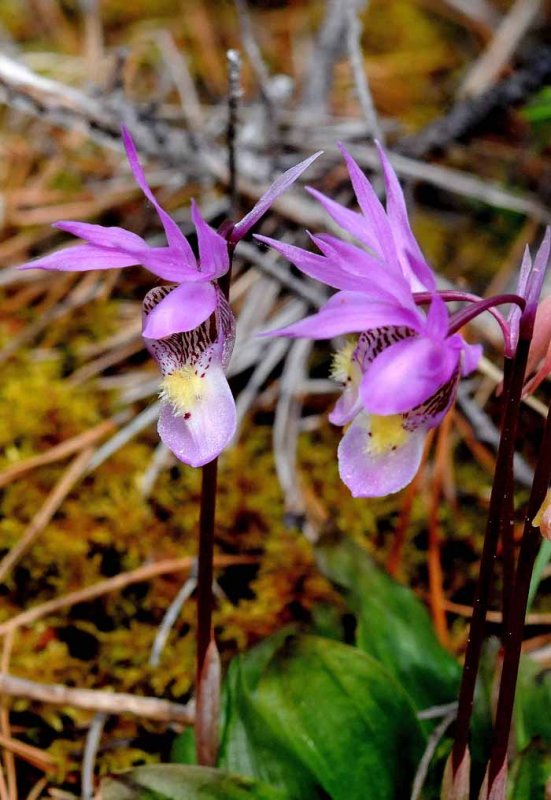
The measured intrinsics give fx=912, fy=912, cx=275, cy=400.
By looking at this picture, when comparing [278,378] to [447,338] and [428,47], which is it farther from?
[428,47]

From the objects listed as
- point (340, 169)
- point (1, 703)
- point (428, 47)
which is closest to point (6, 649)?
point (1, 703)

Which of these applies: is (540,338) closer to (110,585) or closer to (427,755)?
(427,755)

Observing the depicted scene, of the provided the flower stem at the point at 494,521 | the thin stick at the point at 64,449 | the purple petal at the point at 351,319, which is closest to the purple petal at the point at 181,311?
the purple petal at the point at 351,319

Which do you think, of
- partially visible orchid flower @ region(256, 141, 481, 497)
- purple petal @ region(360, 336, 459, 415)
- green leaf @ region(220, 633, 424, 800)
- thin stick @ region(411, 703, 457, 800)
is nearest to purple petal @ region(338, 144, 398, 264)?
partially visible orchid flower @ region(256, 141, 481, 497)

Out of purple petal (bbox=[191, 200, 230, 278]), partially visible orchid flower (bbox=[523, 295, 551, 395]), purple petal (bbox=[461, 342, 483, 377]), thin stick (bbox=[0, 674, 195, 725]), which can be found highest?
purple petal (bbox=[191, 200, 230, 278])

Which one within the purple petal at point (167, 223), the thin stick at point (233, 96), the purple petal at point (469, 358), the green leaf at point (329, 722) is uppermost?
the thin stick at point (233, 96)

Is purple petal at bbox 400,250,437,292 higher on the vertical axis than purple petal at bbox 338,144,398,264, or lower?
lower

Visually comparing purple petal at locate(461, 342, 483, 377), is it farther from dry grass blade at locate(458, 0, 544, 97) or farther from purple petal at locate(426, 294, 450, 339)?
dry grass blade at locate(458, 0, 544, 97)

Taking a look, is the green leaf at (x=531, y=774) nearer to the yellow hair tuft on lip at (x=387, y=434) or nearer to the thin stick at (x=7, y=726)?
the yellow hair tuft on lip at (x=387, y=434)
